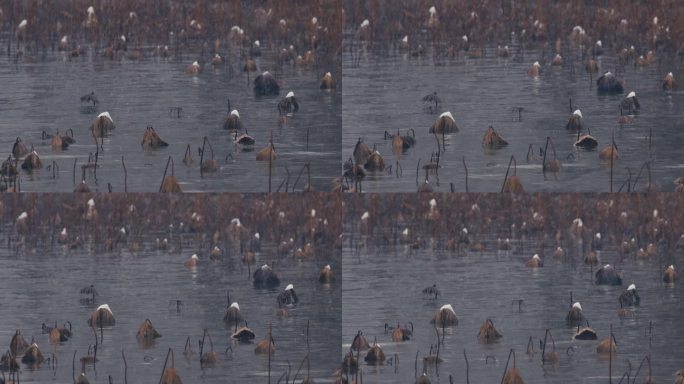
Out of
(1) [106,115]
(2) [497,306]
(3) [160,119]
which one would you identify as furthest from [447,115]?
(1) [106,115]

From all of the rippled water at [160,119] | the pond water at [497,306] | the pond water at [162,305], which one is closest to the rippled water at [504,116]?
the rippled water at [160,119]

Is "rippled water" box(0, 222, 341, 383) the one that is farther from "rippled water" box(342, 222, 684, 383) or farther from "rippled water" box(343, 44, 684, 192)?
"rippled water" box(343, 44, 684, 192)

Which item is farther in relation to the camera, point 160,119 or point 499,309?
point 160,119

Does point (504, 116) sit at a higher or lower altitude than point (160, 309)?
higher

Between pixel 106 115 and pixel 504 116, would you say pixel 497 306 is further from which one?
pixel 106 115

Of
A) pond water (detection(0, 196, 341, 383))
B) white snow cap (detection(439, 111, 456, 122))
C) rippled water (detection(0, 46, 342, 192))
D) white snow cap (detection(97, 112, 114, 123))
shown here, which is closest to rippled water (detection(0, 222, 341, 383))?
pond water (detection(0, 196, 341, 383))

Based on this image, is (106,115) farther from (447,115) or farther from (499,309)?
(499,309)
